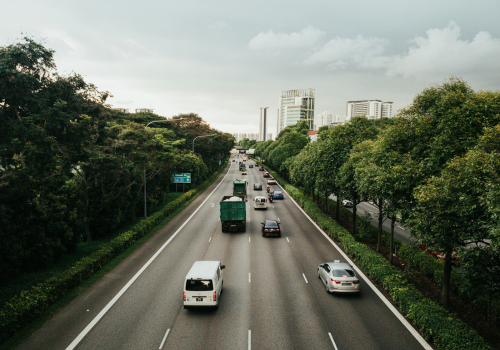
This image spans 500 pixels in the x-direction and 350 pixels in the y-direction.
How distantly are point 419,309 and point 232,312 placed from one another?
7.84 metres

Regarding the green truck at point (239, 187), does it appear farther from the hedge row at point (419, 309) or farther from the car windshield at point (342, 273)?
the car windshield at point (342, 273)

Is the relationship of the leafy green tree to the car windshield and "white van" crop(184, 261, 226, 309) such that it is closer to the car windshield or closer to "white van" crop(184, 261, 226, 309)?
"white van" crop(184, 261, 226, 309)

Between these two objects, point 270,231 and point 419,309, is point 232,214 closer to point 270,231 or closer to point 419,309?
point 270,231

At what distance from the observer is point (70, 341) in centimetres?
1123

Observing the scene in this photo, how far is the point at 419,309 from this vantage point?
12.1 metres

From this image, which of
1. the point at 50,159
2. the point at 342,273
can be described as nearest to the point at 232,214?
the point at 342,273

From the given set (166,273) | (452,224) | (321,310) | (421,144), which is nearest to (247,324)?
(321,310)

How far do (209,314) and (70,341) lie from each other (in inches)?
211

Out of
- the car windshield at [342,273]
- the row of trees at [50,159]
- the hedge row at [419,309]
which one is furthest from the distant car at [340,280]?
the row of trees at [50,159]

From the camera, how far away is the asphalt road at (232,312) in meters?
11.2

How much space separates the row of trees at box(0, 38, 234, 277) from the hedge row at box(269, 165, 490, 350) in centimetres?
1810

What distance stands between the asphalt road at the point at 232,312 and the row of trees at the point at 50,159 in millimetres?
5244

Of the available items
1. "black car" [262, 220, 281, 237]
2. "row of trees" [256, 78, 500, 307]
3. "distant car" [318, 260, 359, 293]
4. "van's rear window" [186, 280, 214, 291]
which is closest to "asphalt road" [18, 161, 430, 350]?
"distant car" [318, 260, 359, 293]

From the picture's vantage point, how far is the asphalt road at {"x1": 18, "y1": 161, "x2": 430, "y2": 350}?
11.2 meters
